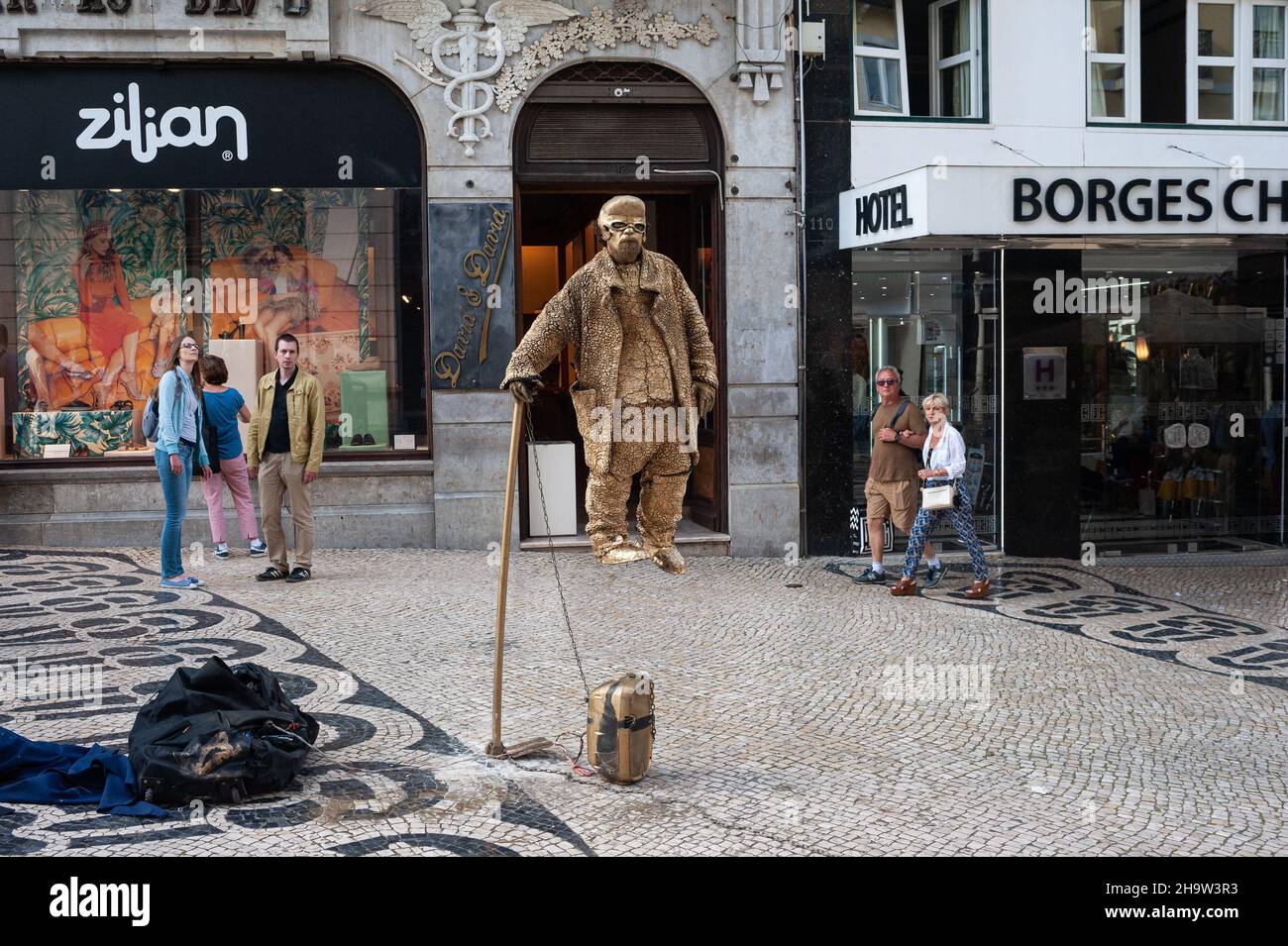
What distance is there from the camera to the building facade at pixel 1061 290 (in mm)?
13359

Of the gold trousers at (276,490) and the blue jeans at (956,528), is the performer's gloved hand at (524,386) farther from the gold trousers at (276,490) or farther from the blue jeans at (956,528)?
the blue jeans at (956,528)

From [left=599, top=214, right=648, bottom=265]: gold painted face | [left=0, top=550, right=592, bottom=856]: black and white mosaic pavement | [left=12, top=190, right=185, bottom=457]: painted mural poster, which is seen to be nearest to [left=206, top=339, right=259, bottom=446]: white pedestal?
[left=12, top=190, right=185, bottom=457]: painted mural poster

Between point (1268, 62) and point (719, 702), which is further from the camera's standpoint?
point (1268, 62)

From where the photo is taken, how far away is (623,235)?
618 cm

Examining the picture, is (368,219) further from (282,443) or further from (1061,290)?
(1061,290)

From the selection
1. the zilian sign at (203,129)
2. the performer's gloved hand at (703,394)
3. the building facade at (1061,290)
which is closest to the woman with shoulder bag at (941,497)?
the building facade at (1061,290)

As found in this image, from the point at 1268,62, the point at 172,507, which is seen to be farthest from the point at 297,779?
the point at 1268,62

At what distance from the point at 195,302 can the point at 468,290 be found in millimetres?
2775

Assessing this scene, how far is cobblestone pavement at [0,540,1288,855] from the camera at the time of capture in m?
5.42

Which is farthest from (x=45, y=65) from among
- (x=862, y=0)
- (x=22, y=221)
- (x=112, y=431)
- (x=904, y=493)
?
(x=904, y=493)

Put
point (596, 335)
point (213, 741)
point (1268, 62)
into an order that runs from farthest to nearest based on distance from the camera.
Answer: point (1268, 62), point (596, 335), point (213, 741)

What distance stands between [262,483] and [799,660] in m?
4.99

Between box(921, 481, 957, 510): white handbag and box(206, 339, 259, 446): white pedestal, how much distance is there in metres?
6.68

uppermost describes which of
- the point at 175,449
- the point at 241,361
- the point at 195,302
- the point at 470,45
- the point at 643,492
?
the point at 470,45
